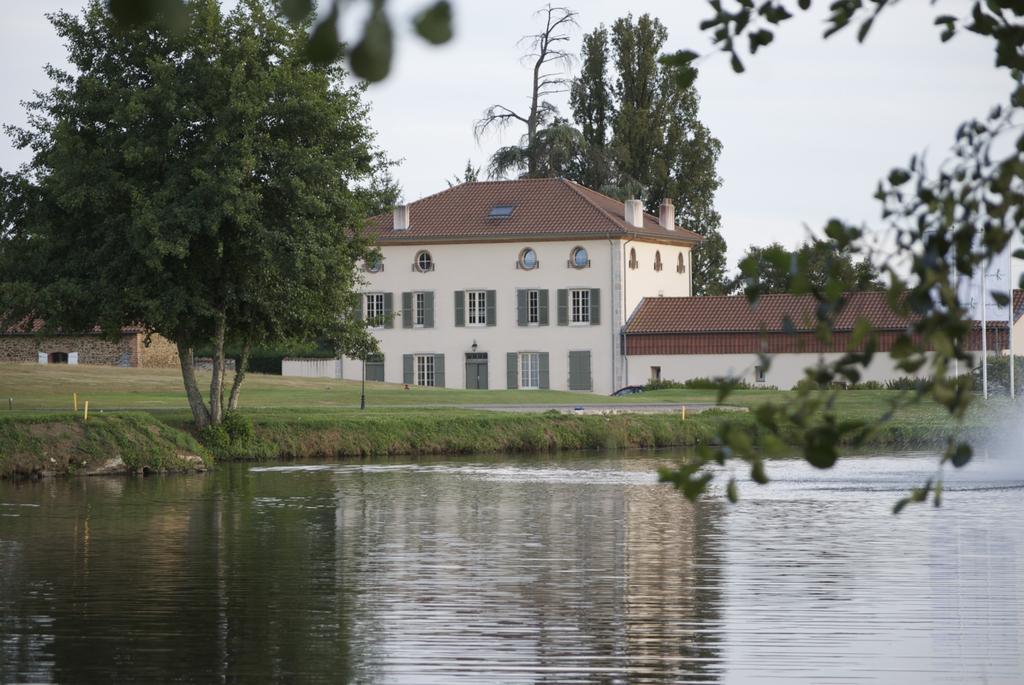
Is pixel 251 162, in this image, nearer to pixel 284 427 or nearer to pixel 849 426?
pixel 284 427

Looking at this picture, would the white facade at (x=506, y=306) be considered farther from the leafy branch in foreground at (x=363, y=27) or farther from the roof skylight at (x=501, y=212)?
the leafy branch in foreground at (x=363, y=27)

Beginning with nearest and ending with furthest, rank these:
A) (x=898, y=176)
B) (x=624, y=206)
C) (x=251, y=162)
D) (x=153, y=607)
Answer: (x=898, y=176) < (x=153, y=607) < (x=251, y=162) < (x=624, y=206)

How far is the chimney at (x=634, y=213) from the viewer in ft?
230

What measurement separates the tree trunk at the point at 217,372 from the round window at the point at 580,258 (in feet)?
114

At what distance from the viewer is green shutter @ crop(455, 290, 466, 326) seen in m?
72.8

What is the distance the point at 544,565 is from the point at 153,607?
16.1 feet

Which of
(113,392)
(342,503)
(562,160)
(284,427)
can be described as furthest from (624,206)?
(342,503)

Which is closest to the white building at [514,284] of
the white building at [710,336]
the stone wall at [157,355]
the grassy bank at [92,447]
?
the white building at [710,336]

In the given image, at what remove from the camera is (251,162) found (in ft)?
113

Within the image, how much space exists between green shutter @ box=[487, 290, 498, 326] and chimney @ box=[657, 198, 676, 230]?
25.2ft

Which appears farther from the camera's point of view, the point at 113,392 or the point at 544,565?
the point at 113,392

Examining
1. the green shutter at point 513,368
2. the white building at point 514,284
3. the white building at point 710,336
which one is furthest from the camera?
the green shutter at point 513,368

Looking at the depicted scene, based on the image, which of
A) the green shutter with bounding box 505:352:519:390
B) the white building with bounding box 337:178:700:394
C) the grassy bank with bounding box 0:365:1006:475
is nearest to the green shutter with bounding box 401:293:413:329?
the white building with bounding box 337:178:700:394

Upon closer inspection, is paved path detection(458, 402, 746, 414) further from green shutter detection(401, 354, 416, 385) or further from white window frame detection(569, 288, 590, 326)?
green shutter detection(401, 354, 416, 385)
